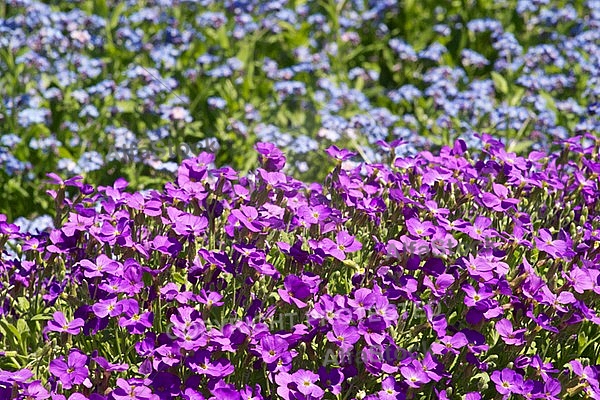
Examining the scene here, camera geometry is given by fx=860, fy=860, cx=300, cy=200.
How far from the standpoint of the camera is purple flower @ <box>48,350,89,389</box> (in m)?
2.90

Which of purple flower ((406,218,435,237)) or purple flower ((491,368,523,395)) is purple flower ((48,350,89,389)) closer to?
purple flower ((406,218,435,237))

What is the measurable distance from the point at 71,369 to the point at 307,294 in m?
0.86

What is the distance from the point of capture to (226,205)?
A: 3.54 m

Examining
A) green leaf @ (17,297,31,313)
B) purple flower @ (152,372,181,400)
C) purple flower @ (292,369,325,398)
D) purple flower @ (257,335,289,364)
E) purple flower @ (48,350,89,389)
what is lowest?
green leaf @ (17,297,31,313)

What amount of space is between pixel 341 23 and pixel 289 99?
1.08 m

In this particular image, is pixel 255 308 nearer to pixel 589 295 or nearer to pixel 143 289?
pixel 143 289

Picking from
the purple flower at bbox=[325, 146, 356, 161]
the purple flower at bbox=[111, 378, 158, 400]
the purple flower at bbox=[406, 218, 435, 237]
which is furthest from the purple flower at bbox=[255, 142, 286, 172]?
the purple flower at bbox=[111, 378, 158, 400]

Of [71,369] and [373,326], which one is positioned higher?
[373,326]

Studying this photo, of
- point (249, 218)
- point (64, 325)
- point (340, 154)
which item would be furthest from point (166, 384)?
point (340, 154)

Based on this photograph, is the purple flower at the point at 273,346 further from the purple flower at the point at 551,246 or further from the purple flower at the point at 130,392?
the purple flower at the point at 551,246

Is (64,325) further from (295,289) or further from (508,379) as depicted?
(508,379)

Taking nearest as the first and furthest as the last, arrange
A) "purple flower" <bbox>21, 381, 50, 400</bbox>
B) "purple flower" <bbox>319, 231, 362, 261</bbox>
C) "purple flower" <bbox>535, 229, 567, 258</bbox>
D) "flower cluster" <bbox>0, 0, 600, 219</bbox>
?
"purple flower" <bbox>21, 381, 50, 400</bbox> → "purple flower" <bbox>319, 231, 362, 261</bbox> → "purple flower" <bbox>535, 229, 567, 258</bbox> → "flower cluster" <bbox>0, 0, 600, 219</bbox>

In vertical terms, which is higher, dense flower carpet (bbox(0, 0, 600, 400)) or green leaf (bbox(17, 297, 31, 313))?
dense flower carpet (bbox(0, 0, 600, 400))

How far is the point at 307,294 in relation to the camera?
121 inches
